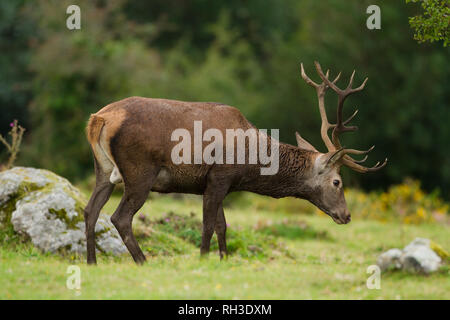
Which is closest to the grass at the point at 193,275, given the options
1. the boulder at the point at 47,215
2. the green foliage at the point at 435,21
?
the boulder at the point at 47,215

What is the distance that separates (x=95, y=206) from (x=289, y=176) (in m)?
2.68

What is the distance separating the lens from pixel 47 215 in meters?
10.0

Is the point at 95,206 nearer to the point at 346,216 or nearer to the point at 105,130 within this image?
the point at 105,130

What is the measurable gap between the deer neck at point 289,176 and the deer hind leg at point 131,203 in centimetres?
157

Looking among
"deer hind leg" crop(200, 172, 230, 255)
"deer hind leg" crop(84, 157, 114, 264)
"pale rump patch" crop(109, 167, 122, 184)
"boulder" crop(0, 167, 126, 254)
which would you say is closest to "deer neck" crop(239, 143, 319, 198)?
"deer hind leg" crop(200, 172, 230, 255)

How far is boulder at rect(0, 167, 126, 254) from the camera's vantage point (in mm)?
9852

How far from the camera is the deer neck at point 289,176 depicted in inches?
389

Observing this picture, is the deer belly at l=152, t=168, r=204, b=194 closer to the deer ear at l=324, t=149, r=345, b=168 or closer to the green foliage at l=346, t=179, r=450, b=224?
the deer ear at l=324, t=149, r=345, b=168

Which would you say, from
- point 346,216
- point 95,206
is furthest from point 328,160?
point 95,206

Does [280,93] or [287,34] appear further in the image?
→ [287,34]

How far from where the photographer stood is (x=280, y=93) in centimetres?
3156
